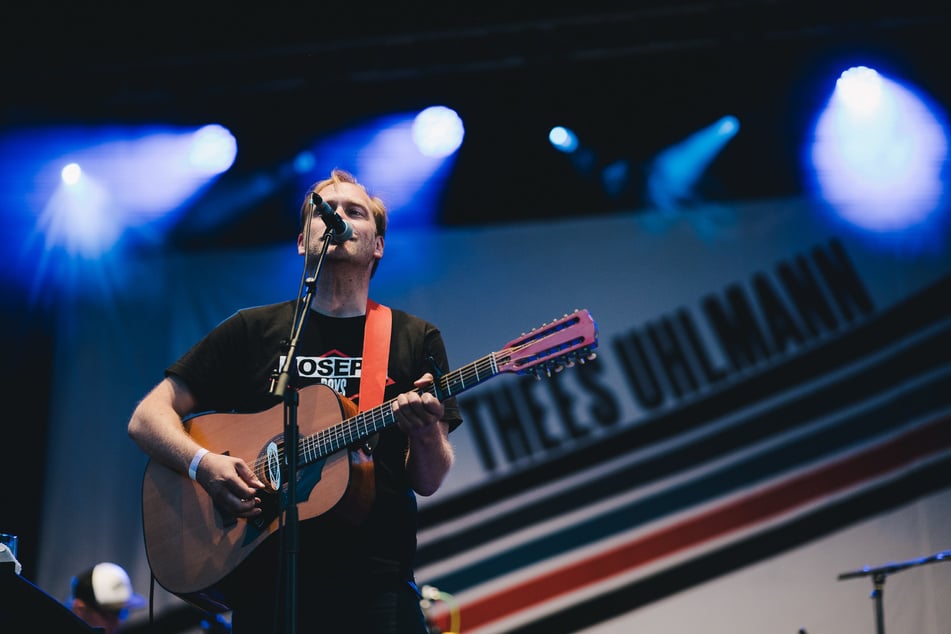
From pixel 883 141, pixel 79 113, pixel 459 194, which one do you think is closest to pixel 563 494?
pixel 459 194

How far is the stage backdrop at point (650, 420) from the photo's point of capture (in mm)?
6609

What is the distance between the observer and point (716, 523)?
671 cm

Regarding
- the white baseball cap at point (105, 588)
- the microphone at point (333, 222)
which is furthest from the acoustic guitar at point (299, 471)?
the white baseball cap at point (105, 588)

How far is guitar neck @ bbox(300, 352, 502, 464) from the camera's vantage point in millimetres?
3041

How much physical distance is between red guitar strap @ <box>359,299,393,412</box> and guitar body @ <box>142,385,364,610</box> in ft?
0.23

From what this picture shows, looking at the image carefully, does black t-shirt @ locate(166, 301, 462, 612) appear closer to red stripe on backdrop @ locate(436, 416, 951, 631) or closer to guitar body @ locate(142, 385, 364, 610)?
guitar body @ locate(142, 385, 364, 610)

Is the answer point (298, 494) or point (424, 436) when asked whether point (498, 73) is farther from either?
point (298, 494)

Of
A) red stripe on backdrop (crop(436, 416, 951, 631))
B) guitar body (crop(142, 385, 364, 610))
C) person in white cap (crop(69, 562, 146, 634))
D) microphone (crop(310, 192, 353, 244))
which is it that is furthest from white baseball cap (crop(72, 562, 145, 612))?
microphone (crop(310, 192, 353, 244))

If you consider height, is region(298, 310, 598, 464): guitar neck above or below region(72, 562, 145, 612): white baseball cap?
below

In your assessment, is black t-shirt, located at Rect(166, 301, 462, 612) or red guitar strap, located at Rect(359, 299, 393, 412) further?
red guitar strap, located at Rect(359, 299, 393, 412)

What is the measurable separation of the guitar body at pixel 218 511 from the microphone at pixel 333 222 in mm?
529

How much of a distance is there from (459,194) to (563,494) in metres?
2.46

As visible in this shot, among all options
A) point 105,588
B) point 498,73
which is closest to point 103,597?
point 105,588

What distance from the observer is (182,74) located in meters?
6.96
